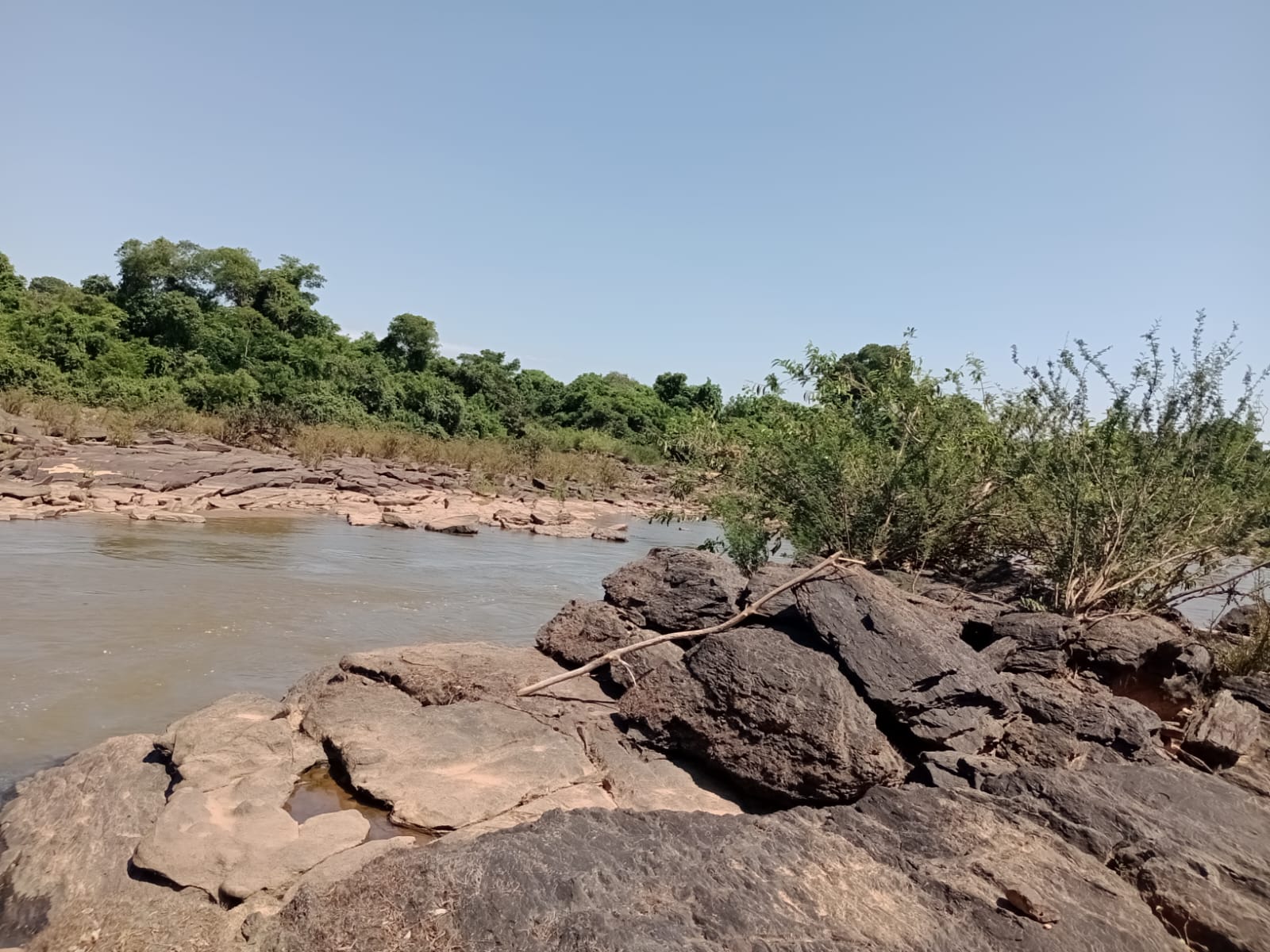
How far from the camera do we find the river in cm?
555

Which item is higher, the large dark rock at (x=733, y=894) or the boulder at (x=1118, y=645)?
the boulder at (x=1118, y=645)

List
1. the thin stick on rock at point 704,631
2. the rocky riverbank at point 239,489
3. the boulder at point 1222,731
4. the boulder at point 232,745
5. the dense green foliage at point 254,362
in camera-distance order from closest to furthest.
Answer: the boulder at point 232,745 → the boulder at point 1222,731 → the thin stick on rock at point 704,631 → the rocky riverbank at point 239,489 → the dense green foliage at point 254,362

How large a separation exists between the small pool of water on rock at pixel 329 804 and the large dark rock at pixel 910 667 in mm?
2327

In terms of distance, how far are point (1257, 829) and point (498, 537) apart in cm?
1379

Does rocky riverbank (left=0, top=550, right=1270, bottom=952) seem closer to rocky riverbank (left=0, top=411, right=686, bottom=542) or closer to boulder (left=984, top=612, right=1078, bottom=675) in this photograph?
boulder (left=984, top=612, right=1078, bottom=675)

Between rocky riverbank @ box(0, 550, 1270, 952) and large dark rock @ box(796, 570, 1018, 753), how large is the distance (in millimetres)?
18

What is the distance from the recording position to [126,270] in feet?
107

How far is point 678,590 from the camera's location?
258 inches

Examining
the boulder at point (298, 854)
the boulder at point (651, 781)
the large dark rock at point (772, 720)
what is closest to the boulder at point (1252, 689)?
the large dark rock at point (772, 720)

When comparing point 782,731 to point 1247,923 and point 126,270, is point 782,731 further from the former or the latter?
point 126,270

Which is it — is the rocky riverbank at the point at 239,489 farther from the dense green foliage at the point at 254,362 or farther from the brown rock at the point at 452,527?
the dense green foliage at the point at 254,362

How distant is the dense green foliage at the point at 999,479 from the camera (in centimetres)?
680

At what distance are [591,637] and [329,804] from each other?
2403mm

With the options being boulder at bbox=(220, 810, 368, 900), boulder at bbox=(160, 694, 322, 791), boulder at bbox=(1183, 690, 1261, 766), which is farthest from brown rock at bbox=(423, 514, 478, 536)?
boulder at bbox=(1183, 690, 1261, 766)
